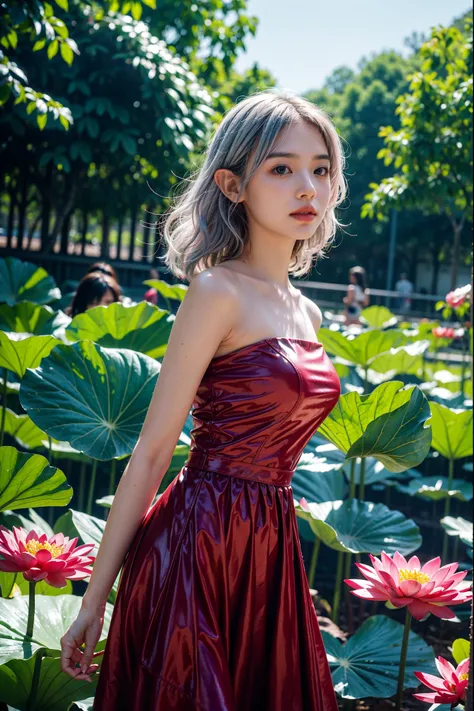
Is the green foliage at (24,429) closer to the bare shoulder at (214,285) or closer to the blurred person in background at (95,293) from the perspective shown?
the blurred person in background at (95,293)

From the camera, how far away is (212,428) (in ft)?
5.00

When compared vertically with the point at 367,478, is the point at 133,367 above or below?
above

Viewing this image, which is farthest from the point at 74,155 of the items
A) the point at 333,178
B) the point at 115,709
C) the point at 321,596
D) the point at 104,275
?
the point at 115,709

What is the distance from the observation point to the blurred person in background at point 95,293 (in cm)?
414

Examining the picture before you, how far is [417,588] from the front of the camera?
1.80m

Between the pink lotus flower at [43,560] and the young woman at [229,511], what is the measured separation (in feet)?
1.00

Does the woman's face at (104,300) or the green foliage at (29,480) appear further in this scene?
the woman's face at (104,300)

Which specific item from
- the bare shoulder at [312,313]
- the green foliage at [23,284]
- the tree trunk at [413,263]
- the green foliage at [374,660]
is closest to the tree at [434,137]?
the green foliage at [23,284]

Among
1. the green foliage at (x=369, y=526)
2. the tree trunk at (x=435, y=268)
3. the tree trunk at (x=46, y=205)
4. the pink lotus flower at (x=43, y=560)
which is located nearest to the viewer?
the pink lotus flower at (x=43, y=560)

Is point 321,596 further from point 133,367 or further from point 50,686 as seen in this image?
point 50,686

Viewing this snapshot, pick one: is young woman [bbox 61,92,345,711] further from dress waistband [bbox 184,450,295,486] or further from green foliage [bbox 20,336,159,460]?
green foliage [bbox 20,336,159,460]

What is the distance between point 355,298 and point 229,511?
7.84 metres

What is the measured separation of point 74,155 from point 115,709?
5.98 m

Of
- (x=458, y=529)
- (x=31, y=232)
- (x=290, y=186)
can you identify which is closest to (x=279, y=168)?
(x=290, y=186)
